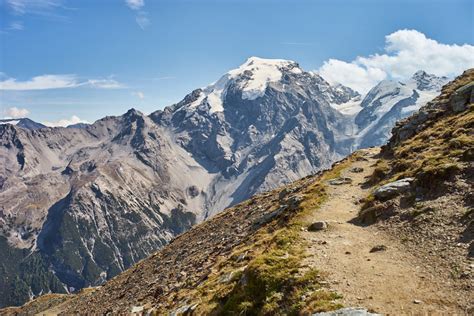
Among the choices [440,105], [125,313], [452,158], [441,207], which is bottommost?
[125,313]

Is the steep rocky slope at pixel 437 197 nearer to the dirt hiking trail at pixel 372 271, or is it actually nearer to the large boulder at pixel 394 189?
the large boulder at pixel 394 189

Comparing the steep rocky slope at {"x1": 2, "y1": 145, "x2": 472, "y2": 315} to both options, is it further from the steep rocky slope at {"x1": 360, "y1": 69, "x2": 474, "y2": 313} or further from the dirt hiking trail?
the steep rocky slope at {"x1": 360, "y1": 69, "x2": 474, "y2": 313}

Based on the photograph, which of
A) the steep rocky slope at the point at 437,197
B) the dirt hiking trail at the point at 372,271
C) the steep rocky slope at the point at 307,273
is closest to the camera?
the dirt hiking trail at the point at 372,271

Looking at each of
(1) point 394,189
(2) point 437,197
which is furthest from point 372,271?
(1) point 394,189

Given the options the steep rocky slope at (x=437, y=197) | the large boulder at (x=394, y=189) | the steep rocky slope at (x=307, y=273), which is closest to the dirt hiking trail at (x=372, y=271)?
the steep rocky slope at (x=307, y=273)

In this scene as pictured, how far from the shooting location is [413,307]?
17.1 meters

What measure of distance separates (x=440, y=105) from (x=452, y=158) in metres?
23.0

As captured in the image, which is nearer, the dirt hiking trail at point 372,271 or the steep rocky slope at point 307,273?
the dirt hiking trail at point 372,271

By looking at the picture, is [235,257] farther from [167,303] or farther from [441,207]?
[441,207]

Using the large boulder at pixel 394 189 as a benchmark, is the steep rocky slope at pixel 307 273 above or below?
below

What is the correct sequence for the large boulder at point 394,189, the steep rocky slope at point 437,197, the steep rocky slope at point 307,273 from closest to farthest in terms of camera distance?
the steep rocky slope at point 307,273
the steep rocky slope at point 437,197
the large boulder at point 394,189

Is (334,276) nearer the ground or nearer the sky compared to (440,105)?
nearer the ground

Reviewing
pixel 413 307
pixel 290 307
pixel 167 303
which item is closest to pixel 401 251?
pixel 413 307

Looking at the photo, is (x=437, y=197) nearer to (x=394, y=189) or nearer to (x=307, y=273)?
(x=394, y=189)
